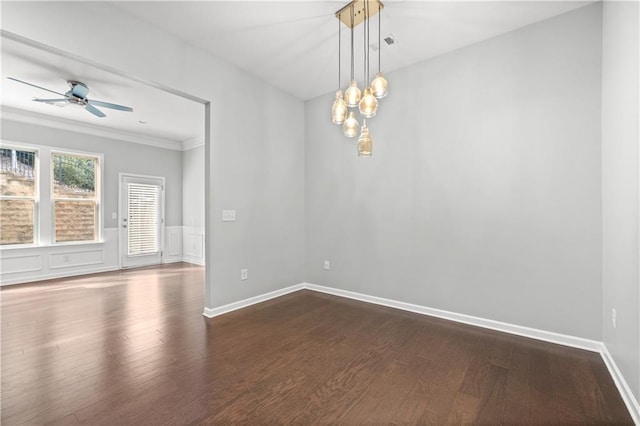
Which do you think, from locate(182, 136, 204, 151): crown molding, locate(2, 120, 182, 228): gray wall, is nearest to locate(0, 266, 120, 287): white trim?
locate(2, 120, 182, 228): gray wall

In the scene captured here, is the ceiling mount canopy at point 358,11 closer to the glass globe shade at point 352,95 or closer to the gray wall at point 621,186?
the glass globe shade at point 352,95

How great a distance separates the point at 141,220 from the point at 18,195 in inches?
78.5

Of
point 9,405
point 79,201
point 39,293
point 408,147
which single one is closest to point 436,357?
point 408,147

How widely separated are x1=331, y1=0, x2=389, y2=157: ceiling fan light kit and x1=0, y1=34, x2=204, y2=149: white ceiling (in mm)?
2296

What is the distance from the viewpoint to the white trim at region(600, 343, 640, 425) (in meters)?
1.64

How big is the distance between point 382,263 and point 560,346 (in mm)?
1859

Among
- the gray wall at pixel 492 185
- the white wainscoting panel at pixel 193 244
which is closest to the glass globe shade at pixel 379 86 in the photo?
the gray wall at pixel 492 185

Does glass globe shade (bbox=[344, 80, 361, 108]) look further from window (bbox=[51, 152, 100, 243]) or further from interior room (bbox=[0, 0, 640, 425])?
window (bbox=[51, 152, 100, 243])

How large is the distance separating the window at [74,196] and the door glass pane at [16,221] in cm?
34

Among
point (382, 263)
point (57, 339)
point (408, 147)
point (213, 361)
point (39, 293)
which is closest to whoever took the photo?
point (213, 361)

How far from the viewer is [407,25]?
2.71 metres

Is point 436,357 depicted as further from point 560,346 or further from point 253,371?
point 253,371

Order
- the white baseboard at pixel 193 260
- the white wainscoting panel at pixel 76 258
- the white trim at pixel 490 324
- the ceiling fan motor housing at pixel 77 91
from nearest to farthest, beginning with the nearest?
1. the white trim at pixel 490 324
2. the ceiling fan motor housing at pixel 77 91
3. the white wainscoting panel at pixel 76 258
4. the white baseboard at pixel 193 260

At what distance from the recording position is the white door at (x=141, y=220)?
6.11 metres
